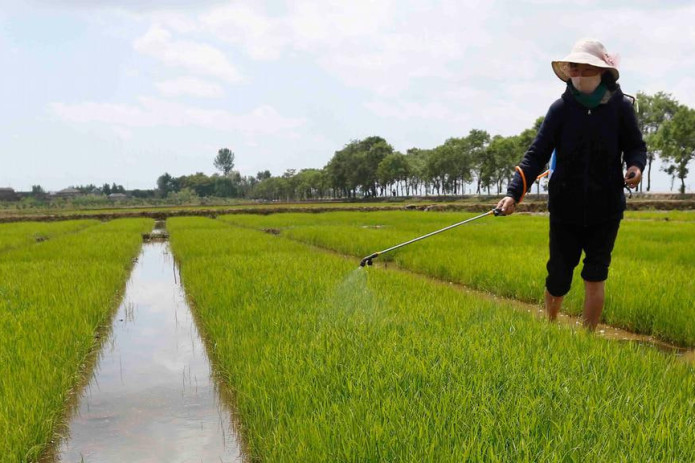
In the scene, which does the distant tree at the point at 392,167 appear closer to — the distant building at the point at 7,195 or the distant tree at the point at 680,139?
the distant tree at the point at 680,139

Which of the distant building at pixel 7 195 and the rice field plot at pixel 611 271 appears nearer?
the rice field plot at pixel 611 271

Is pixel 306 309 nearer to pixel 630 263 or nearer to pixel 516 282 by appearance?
pixel 516 282

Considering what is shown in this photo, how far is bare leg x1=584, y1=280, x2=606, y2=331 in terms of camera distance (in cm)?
292

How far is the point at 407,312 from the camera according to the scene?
3.38 meters

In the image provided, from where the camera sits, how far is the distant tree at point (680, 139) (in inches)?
1284

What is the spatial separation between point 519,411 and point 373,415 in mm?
549

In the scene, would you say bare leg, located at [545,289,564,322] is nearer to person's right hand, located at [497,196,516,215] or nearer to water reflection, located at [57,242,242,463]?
person's right hand, located at [497,196,516,215]

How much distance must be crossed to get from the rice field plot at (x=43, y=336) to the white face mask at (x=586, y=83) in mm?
3302

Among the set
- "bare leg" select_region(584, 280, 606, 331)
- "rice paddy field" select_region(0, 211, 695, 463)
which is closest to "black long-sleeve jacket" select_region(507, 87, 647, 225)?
"bare leg" select_region(584, 280, 606, 331)

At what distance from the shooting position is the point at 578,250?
3.02 meters

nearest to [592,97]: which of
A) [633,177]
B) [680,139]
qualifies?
[633,177]

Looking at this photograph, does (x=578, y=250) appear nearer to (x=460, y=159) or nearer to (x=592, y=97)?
(x=592, y=97)

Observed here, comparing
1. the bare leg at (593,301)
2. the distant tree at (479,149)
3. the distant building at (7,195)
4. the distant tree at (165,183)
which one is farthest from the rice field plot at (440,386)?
the distant tree at (165,183)

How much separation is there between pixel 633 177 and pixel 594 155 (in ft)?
0.80
